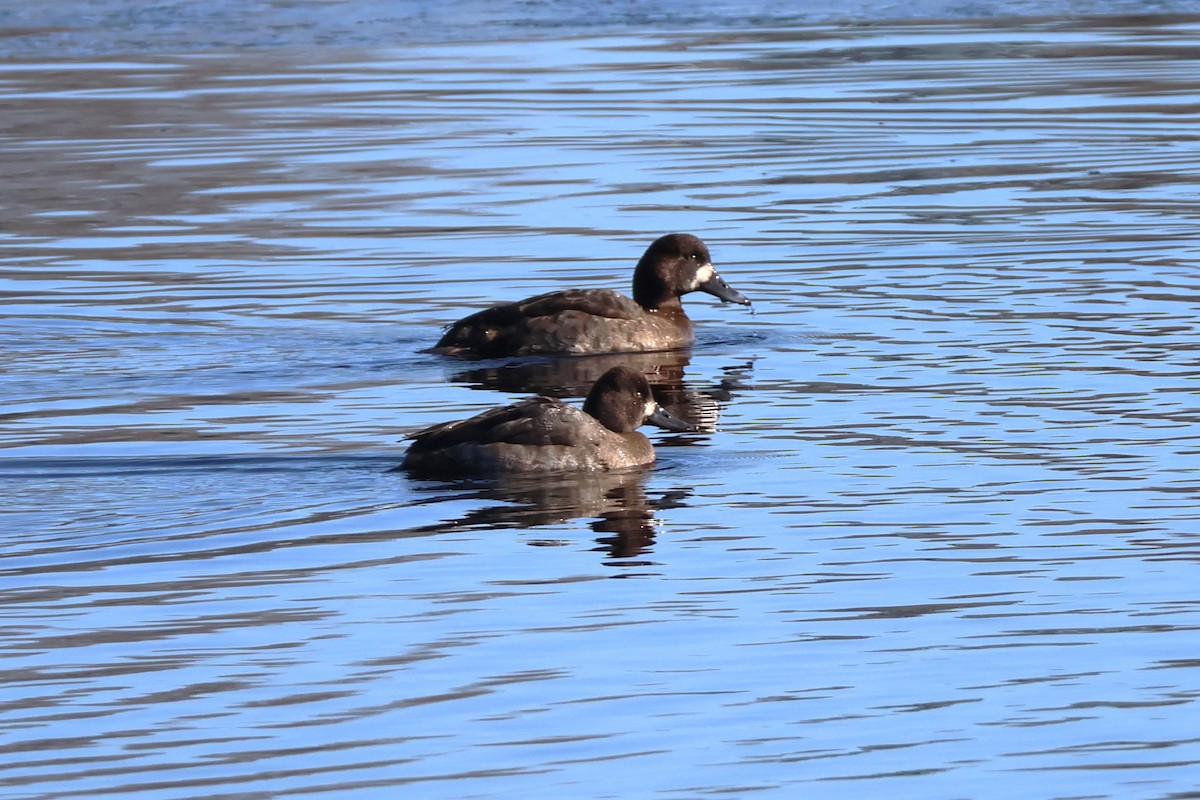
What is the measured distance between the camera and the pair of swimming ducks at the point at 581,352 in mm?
11164

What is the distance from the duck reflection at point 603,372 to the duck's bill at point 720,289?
0.53 meters

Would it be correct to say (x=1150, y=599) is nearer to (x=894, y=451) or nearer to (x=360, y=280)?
(x=894, y=451)

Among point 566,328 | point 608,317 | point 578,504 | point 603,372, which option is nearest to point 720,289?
point 608,317

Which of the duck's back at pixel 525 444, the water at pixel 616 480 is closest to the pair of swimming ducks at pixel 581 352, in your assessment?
the duck's back at pixel 525 444


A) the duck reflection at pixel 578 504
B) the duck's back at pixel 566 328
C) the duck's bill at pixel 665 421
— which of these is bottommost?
the duck reflection at pixel 578 504

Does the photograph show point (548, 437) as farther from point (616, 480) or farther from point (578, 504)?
point (578, 504)

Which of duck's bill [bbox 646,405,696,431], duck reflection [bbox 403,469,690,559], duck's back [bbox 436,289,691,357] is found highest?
duck's back [bbox 436,289,691,357]

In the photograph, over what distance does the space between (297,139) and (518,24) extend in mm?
6912

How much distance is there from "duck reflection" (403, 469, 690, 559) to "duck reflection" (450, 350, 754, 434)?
61.3 inches

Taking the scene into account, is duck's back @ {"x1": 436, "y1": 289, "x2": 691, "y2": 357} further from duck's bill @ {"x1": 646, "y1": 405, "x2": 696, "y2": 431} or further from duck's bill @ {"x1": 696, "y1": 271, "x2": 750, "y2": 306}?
duck's bill @ {"x1": 646, "y1": 405, "x2": 696, "y2": 431}

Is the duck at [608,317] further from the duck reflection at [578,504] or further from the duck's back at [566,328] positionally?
the duck reflection at [578,504]

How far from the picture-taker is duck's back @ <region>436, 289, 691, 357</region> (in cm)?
1476

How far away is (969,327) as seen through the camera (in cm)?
1489

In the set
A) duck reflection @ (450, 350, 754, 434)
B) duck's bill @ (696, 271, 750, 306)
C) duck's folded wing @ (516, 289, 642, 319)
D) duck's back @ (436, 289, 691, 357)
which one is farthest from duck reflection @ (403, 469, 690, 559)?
duck's bill @ (696, 271, 750, 306)
